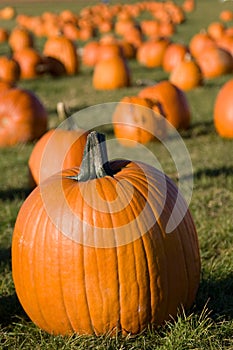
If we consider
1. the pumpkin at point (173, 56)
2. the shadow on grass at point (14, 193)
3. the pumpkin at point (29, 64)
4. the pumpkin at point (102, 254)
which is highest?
the pumpkin at point (102, 254)

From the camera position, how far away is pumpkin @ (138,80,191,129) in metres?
8.05

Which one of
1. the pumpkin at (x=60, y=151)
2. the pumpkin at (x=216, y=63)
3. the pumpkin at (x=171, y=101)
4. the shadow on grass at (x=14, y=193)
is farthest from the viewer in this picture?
the pumpkin at (x=216, y=63)

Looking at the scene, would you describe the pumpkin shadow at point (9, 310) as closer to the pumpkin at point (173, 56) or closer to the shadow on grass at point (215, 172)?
the shadow on grass at point (215, 172)

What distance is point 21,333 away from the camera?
3.16 metres

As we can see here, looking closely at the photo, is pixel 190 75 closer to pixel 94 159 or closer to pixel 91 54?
pixel 91 54

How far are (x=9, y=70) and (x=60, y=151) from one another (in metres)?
8.76

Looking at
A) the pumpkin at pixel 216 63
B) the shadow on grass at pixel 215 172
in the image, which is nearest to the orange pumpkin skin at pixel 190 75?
the pumpkin at pixel 216 63

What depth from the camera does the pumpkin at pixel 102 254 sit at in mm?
2922

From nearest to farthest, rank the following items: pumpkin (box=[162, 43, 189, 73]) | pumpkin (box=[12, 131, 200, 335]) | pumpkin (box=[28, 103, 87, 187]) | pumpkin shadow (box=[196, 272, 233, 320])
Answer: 1. pumpkin (box=[12, 131, 200, 335])
2. pumpkin shadow (box=[196, 272, 233, 320])
3. pumpkin (box=[28, 103, 87, 187])
4. pumpkin (box=[162, 43, 189, 73])

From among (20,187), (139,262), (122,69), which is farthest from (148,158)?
(122,69)

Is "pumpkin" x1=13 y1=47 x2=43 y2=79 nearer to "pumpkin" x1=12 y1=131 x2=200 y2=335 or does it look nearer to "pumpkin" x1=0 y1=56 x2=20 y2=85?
"pumpkin" x1=0 y1=56 x2=20 y2=85

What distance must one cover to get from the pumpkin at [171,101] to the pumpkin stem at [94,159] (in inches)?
194

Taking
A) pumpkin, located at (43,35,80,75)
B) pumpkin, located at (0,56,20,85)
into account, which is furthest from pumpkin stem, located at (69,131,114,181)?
pumpkin, located at (43,35,80,75)

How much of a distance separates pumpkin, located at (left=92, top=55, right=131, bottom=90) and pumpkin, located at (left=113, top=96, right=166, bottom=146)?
15.1 ft
